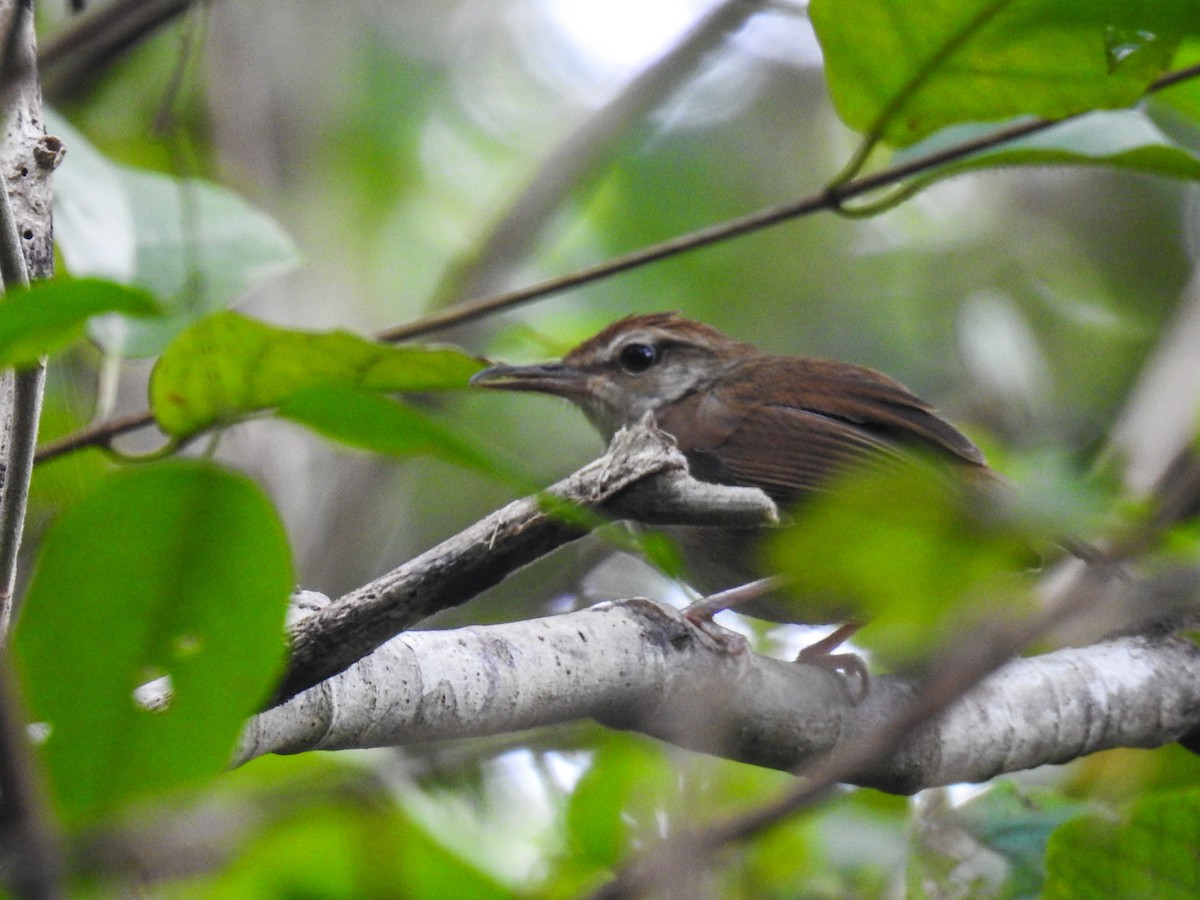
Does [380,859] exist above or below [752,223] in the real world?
below

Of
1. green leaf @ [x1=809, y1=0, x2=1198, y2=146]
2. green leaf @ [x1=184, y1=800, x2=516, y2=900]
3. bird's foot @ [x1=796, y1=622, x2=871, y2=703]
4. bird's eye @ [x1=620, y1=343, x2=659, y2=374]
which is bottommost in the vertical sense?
bird's foot @ [x1=796, y1=622, x2=871, y2=703]

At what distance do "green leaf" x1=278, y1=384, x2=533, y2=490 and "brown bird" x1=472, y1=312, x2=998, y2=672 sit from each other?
2.63 meters

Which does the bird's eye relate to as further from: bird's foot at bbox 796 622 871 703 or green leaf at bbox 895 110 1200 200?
green leaf at bbox 895 110 1200 200

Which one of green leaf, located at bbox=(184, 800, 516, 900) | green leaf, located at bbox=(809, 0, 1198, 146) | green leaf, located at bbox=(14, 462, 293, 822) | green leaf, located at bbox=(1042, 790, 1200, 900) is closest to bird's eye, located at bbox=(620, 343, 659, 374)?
green leaf, located at bbox=(809, 0, 1198, 146)

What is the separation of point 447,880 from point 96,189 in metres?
2.33

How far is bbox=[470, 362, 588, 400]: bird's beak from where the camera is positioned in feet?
16.4

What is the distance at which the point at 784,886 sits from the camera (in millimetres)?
3543

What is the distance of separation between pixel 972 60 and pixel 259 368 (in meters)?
1.58

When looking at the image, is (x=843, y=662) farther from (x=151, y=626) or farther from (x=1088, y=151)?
(x=151, y=626)

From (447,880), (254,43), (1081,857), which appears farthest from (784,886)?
(254,43)

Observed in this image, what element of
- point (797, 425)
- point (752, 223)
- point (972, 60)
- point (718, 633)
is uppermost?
point (972, 60)

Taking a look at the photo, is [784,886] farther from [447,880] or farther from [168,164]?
[168,164]

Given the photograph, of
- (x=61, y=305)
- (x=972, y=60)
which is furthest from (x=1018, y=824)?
(x=61, y=305)

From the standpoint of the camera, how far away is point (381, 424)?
53.6 inches
